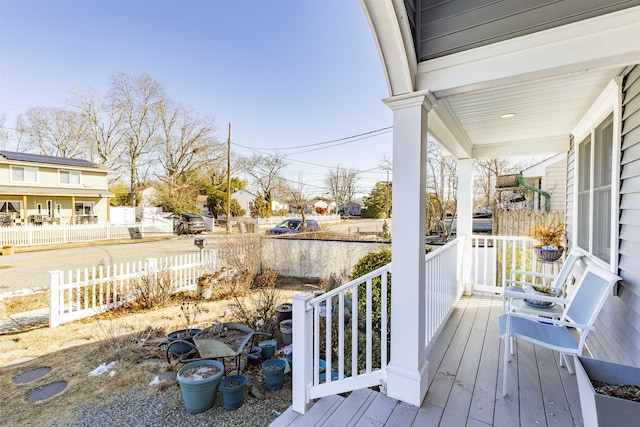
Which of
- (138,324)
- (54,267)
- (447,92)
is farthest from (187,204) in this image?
(447,92)

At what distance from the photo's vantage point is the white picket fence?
4.41m

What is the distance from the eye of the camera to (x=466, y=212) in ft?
14.5

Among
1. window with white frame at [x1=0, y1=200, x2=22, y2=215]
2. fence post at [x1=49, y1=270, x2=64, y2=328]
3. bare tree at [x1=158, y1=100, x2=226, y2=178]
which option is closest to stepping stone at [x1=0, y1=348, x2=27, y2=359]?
fence post at [x1=49, y1=270, x2=64, y2=328]

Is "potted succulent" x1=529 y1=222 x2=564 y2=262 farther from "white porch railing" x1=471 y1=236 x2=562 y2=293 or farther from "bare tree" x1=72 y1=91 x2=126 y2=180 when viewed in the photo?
"bare tree" x1=72 y1=91 x2=126 y2=180

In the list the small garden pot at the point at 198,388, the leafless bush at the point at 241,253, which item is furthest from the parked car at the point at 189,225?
the small garden pot at the point at 198,388

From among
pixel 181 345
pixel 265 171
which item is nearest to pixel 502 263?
pixel 181 345

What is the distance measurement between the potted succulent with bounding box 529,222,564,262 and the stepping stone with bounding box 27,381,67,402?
5449 millimetres

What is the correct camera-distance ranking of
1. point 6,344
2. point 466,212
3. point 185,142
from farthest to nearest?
point 185,142 < point 466,212 < point 6,344

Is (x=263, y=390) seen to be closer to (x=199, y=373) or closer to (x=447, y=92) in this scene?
(x=199, y=373)

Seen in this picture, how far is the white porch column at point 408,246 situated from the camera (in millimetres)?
1913

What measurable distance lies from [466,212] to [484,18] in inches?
124

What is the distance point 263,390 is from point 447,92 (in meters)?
2.97

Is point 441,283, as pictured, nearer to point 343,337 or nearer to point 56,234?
point 343,337

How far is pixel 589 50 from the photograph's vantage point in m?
1.45
